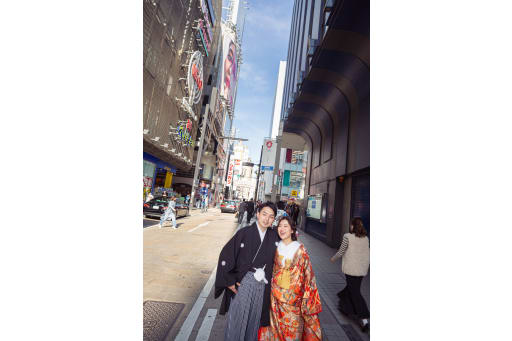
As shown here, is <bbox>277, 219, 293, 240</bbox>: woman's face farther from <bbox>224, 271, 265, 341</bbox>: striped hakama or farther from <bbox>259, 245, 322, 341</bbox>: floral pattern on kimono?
<bbox>224, 271, 265, 341</bbox>: striped hakama

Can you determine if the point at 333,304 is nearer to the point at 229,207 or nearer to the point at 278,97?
the point at 229,207

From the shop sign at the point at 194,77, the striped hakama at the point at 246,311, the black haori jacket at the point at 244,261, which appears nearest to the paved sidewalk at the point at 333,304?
the striped hakama at the point at 246,311

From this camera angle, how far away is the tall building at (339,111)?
757 cm

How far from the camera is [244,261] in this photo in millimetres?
2910

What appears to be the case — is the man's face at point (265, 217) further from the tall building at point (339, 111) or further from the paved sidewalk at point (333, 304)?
the tall building at point (339, 111)

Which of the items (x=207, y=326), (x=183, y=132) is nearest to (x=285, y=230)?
(x=207, y=326)

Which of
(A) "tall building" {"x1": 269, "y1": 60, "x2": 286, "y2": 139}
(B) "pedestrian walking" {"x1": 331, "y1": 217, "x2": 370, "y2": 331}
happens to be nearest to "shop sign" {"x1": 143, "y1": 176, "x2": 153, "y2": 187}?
(B) "pedestrian walking" {"x1": 331, "y1": 217, "x2": 370, "y2": 331}

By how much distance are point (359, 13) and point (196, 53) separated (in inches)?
821

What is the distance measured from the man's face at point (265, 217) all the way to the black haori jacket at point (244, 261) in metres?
0.12

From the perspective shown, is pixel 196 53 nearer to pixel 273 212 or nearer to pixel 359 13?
pixel 359 13
